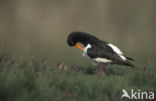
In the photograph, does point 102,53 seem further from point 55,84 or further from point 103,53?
point 55,84

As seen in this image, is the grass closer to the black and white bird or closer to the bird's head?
the black and white bird

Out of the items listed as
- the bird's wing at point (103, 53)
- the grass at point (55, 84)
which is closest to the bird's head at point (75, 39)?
the bird's wing at point (103, 53)

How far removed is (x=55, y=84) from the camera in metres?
5.29

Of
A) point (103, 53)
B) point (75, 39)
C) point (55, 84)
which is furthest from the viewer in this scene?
point (75, 39)

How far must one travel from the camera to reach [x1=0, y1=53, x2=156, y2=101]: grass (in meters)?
4.69

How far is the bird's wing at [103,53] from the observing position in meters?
7.23

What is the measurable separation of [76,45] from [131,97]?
3018mm

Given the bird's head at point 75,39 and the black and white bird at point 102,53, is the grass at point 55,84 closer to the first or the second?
the black and white bird at point 102,53

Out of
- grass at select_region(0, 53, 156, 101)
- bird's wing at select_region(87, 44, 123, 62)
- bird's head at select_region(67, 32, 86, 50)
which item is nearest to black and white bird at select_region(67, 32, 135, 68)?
bird's wing at select_region(87, 44, 123, 62)

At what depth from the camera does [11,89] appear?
4719 mm

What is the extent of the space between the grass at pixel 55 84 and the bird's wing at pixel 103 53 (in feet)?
2.23

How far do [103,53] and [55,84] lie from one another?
2320 mm

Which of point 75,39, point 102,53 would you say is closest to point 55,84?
point 102,53

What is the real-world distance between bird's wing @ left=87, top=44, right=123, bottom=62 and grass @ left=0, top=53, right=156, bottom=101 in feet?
2.23
